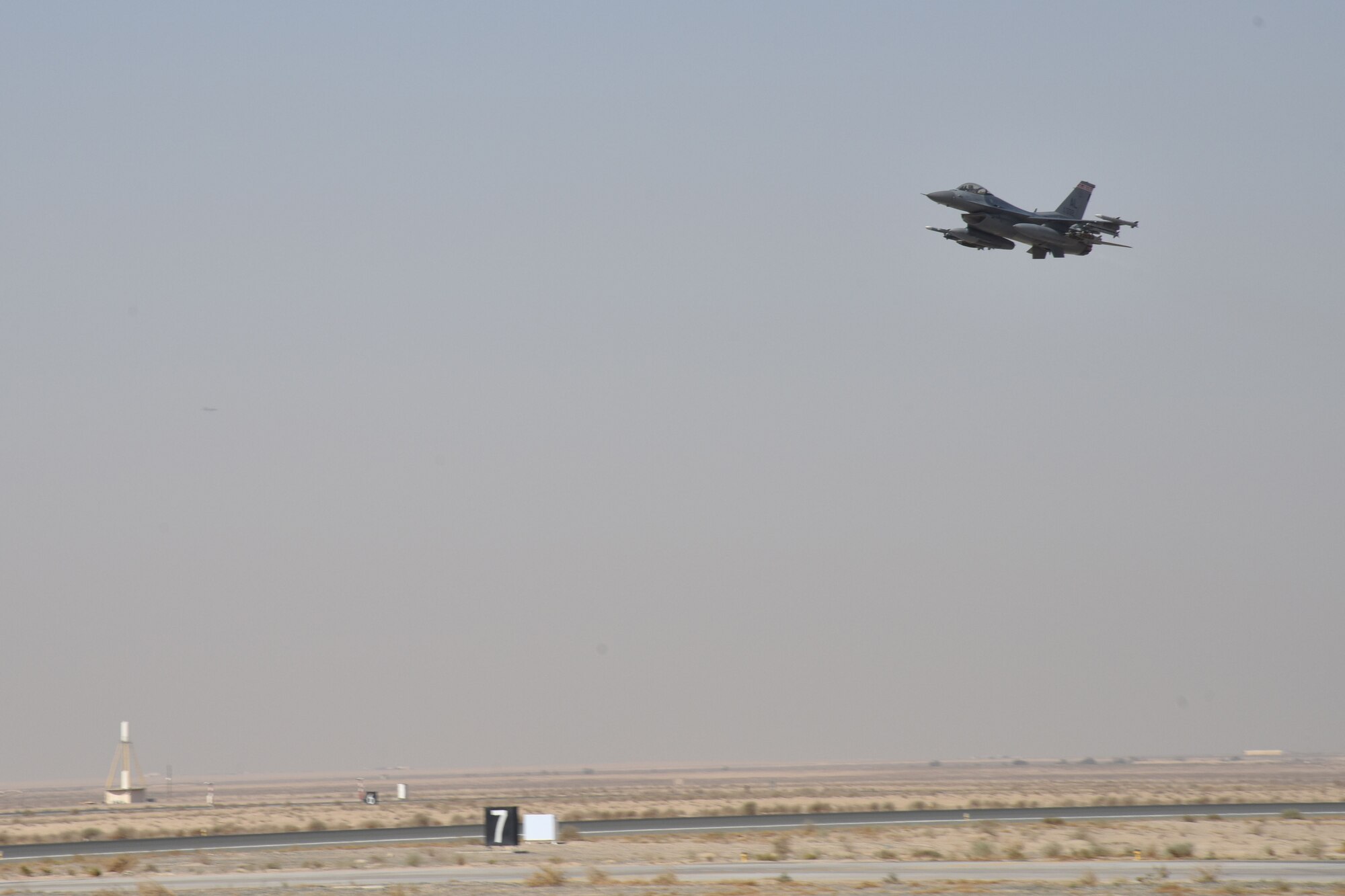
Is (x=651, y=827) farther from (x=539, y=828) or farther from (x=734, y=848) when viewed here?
(x=734, y=848)

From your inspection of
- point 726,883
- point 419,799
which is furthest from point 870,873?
point 419,799

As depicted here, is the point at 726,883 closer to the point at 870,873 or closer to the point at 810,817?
the point at 870,873

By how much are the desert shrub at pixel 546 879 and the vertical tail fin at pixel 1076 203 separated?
132 feet

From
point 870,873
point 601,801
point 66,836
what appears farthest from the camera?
point 601,801

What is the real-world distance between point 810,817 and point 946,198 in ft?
92.8

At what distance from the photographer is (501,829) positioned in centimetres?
5212

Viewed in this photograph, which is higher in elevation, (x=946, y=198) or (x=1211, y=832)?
(x=946, y=198)

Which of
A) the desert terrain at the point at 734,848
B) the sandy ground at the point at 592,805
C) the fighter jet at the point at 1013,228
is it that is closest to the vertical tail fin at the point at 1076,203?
the fighter jet at the point at 1013,228

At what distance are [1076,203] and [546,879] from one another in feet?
138

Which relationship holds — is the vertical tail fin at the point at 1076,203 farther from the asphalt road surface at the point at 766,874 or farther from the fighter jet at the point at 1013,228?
the asphalt road surface at the point at 766,874

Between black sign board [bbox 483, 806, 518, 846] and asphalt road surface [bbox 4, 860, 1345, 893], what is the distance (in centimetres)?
612

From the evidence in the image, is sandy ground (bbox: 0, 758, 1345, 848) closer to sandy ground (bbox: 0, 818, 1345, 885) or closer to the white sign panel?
sandy ground (bbox: 0, 818, 1345, 885)

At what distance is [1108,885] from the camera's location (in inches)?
1473

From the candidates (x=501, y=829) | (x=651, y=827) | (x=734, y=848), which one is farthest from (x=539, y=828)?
(x=651, y=827)
